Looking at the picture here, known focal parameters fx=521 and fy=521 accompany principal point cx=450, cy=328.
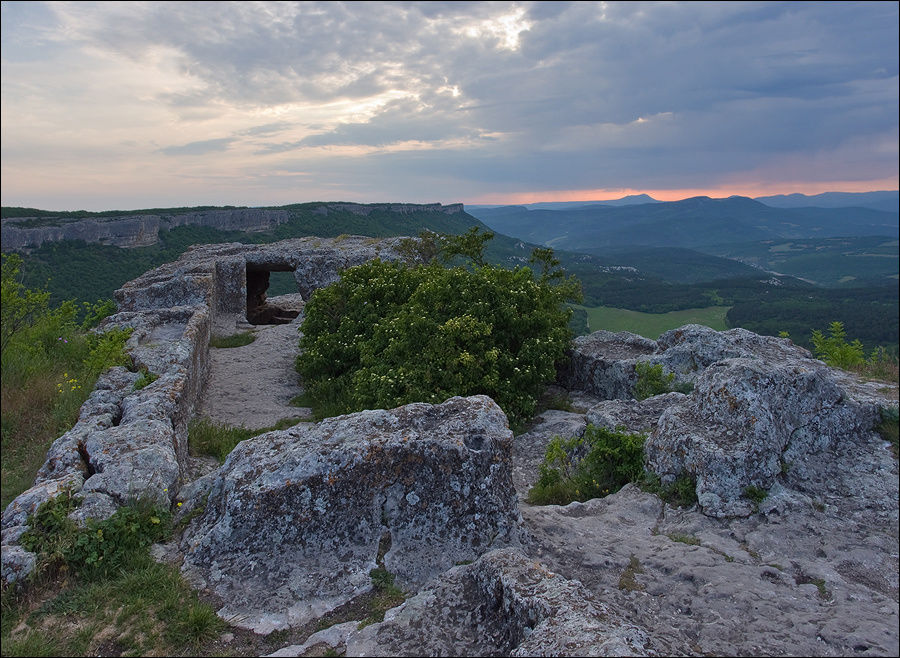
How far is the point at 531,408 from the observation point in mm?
9258

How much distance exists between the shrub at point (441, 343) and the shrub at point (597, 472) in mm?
2626

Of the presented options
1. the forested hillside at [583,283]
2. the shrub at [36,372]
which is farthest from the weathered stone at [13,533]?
the forested hillside at [583,283]

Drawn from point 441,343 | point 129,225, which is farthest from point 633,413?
point 129,225

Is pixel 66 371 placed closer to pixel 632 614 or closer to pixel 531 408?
pixel 531 408

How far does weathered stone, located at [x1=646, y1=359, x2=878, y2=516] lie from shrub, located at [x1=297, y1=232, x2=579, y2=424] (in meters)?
3.62

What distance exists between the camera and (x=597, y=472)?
6301 millimetres

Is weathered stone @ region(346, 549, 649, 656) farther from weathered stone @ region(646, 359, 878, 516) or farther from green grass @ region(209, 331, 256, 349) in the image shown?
green grass @ region(209, 331, 256, 349)

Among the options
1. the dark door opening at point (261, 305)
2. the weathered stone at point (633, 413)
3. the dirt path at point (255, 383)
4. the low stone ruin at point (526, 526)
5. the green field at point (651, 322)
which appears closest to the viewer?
the low stone ruin at point (526, 526)

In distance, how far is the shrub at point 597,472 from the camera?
20.1ft

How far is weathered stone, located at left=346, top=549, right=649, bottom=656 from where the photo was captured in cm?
301

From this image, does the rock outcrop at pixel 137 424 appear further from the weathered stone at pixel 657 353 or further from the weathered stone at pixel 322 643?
the weathered stone at pixel 657 353

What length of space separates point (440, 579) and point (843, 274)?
112895 millimetres

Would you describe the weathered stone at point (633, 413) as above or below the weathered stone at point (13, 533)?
below

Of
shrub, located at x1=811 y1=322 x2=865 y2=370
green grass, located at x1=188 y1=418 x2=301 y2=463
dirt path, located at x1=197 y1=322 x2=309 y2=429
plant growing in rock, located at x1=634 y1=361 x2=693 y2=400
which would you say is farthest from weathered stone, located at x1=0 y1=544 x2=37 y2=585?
shrub, located at x1=811 y1=322 x2=865 y2=370
